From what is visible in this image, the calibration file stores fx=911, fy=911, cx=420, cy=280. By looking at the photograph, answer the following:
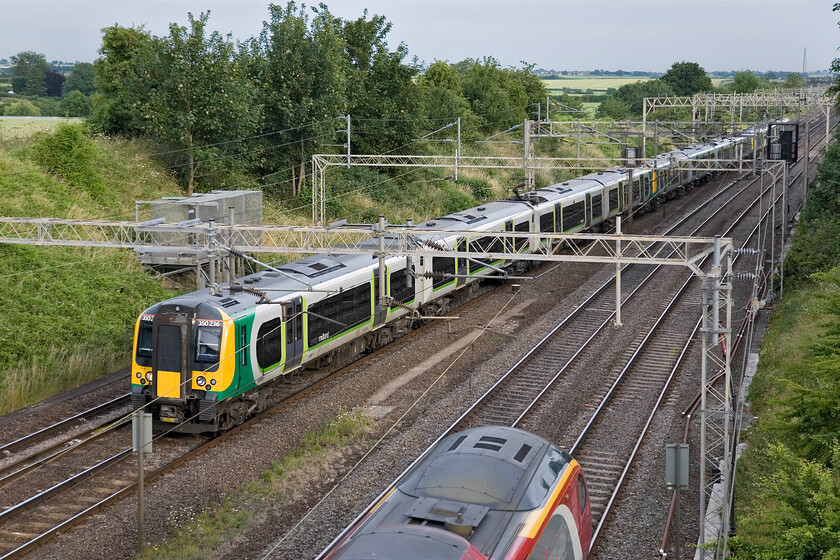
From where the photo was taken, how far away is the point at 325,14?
1551 inches

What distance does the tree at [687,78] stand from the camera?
10525 cm

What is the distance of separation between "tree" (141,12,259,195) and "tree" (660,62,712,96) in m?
81.5

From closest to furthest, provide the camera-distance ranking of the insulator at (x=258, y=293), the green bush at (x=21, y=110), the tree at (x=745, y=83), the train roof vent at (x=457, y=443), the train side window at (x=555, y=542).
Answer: the train side window at (x=555, y=542)
the train roof vent at (x=457, y=443)
the insulator at (x=258, y=293)
the green bush at (x=21, y=110)
the tree at (x=745, y=83)

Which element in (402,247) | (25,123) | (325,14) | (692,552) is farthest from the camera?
(325,14)

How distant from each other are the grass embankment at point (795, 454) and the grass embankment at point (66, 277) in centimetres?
1427

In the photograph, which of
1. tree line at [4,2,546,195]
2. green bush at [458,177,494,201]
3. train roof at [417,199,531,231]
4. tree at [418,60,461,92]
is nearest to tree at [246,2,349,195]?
tree line at [4,2,546,195]

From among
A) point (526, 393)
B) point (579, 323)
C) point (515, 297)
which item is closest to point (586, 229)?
point (515, 297)

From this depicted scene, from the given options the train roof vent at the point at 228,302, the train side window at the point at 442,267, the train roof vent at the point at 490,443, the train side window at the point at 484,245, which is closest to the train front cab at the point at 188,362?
the train roof vent at the point at 228,302

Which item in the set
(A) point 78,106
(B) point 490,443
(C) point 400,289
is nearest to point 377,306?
(C) point 400,289

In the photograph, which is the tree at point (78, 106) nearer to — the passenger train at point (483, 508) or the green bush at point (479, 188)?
the green bush at point (479, 188)

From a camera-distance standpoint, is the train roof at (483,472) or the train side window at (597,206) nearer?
the train roof at (483,472)

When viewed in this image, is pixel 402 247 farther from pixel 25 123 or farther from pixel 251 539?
pixel 25 123

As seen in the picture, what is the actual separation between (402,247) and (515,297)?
1157 centimetres

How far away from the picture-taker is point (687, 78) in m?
106
